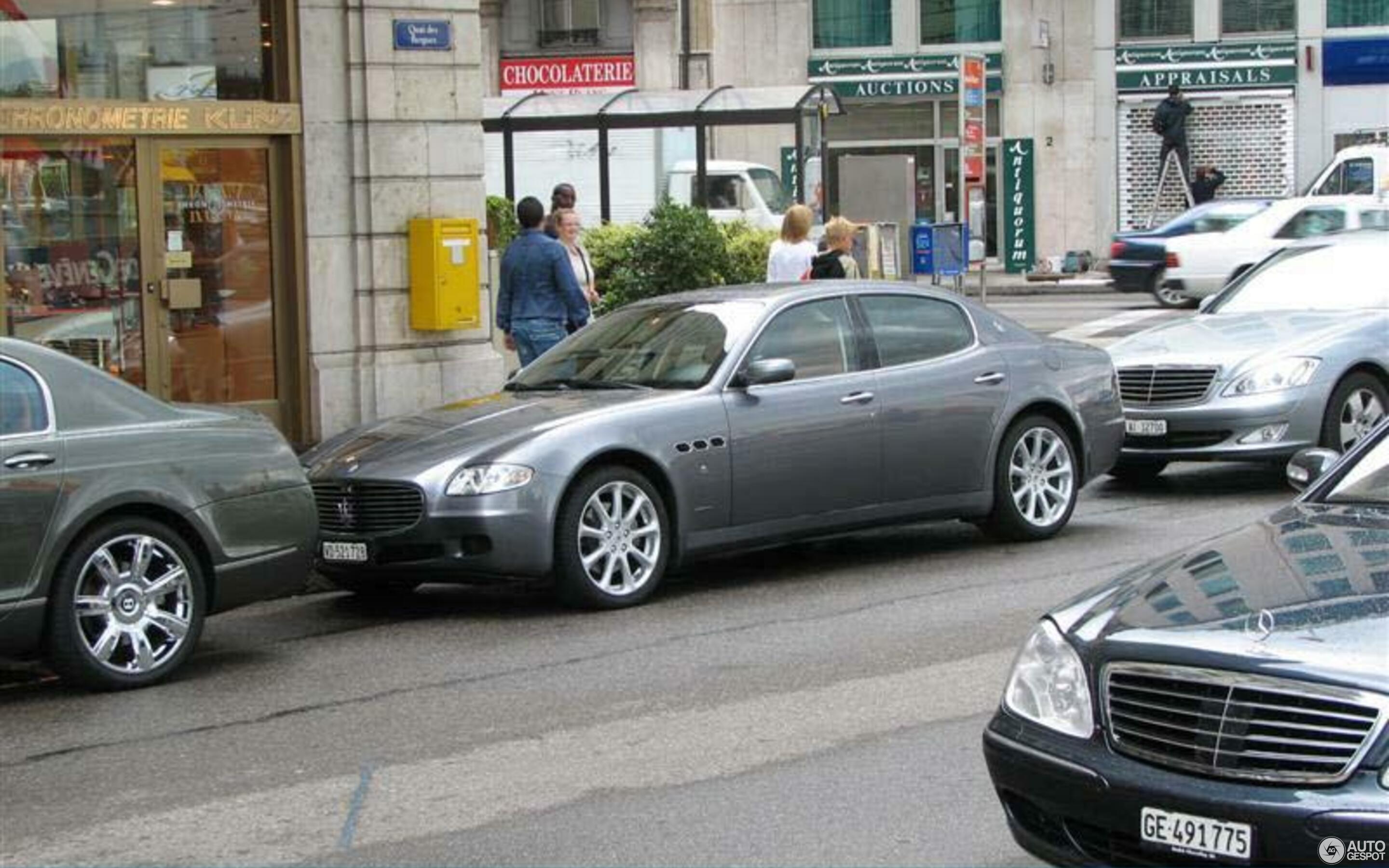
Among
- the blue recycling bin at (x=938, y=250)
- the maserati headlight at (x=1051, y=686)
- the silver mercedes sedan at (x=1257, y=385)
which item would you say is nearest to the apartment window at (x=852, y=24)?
the blue recycling bin at (x=938, y=250)

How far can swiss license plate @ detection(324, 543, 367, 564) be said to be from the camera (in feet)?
32.2

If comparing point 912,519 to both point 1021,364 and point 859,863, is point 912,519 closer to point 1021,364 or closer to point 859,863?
point 1021,364

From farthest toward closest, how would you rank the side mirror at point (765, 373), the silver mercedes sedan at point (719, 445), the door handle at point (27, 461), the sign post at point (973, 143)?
the sign post at point (973, 143)
the side mirror at point (765, 373)
the silver mercedes sedan at point (719, 445)
the door handle at point (27, 461)

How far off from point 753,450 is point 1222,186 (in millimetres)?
30117

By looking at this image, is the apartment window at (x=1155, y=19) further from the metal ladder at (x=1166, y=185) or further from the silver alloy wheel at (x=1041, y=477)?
the silver alloy wheel at (x=1041, y=477)

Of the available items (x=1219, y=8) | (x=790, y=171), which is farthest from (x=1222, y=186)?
(x=790, y=171)

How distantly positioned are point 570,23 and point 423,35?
2315 cm

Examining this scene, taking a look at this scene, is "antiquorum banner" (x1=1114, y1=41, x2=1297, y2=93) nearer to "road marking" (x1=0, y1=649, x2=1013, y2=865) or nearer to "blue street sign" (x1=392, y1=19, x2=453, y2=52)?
"blue street sign" (x1=392, y1=19, x2=453, y2=52)

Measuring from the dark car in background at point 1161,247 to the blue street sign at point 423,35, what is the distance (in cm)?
1689

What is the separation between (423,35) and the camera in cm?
1623

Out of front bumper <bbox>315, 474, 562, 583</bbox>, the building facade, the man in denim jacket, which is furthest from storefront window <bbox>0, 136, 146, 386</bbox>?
front bumper <bbox>315, 474, 562, 583</bbox>

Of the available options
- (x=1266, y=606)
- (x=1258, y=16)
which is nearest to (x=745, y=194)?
(x=1258, y=16)

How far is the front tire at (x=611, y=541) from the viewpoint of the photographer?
9.73 m

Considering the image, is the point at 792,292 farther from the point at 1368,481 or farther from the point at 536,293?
the point at 1368,481
